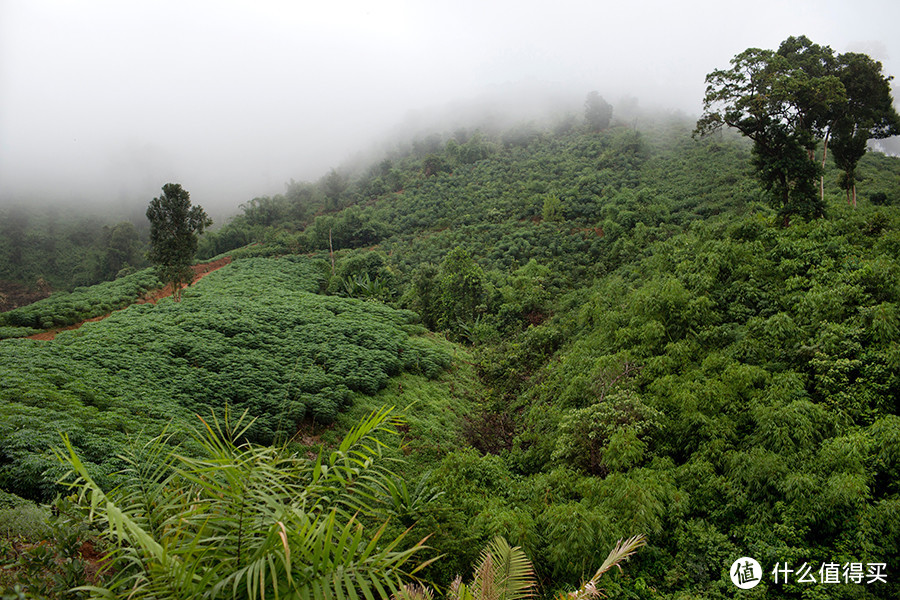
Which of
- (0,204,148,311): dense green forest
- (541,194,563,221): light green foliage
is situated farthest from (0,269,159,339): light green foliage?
(541,194,563,221): light green foliage

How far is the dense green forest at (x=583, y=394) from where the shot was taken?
5.04m

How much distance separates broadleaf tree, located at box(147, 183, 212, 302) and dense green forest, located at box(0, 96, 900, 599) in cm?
235

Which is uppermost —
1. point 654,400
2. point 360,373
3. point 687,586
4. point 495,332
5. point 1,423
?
point 1,423

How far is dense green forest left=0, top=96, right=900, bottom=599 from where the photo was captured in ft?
16.5

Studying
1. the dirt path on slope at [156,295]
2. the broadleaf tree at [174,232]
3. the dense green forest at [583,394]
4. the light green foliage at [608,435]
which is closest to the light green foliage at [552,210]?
the dense green forest at [583,394]

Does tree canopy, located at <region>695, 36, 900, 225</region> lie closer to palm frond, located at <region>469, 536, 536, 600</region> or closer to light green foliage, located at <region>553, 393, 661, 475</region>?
light green foliage, located at <region>553, 393, 661, 475</region>

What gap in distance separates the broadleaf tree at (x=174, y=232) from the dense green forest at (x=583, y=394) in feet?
7.71

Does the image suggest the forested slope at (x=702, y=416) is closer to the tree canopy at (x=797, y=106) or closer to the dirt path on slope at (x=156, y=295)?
the tree canopy at (x=797, y=106)

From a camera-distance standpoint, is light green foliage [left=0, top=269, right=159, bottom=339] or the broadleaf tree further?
the broadleaf tree

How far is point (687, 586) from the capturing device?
189 inches

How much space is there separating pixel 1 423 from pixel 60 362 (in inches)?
130

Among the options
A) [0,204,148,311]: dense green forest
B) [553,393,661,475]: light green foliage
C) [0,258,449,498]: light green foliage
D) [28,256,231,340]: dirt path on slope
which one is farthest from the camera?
[0,204,148,311]: dense green forest

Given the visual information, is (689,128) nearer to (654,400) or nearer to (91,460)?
(654,400)

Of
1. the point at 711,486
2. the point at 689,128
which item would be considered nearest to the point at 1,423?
the point at 711,486
